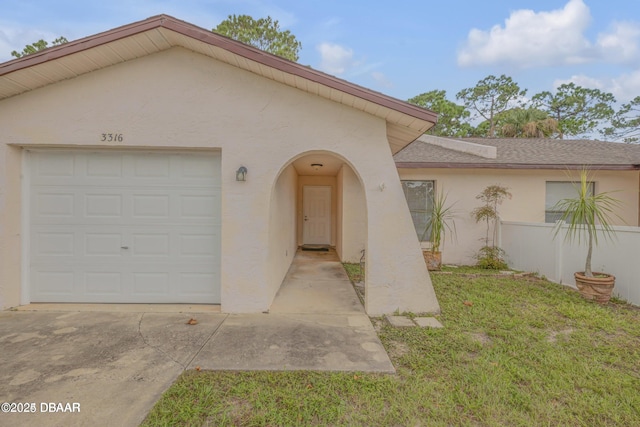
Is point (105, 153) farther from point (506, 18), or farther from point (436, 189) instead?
point (506, 18)

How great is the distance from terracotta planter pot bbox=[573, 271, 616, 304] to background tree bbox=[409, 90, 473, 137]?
23.1 metres

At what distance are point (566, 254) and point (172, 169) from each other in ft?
26.3

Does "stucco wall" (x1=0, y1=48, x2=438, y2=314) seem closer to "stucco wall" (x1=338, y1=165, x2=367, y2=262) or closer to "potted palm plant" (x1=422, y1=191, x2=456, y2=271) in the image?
"potted palm plant" (x1=422, y1=191, x2=456, y2=271)

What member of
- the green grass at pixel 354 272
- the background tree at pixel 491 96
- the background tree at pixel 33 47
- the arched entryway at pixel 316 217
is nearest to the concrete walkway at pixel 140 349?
the arched entryway at pixel 316 217

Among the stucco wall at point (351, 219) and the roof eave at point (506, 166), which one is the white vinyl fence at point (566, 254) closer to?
the roof eave at point (506, 166)

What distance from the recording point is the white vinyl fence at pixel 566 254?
497 cm

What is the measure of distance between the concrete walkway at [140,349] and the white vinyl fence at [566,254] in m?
4.77

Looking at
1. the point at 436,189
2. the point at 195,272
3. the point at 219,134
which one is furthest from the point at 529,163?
the point at 195,272

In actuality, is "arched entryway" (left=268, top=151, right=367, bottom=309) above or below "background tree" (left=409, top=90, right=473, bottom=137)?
below

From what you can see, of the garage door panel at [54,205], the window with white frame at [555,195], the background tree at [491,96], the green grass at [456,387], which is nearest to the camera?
the green grass at [456,387]

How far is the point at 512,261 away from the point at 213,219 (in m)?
7.82

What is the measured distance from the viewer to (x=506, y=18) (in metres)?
13.8

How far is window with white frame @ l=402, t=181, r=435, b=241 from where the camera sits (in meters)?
8.66

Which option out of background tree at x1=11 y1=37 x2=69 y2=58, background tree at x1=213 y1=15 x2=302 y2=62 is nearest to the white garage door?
background tree at x1=11 y1=37 x2=69 y2=58
